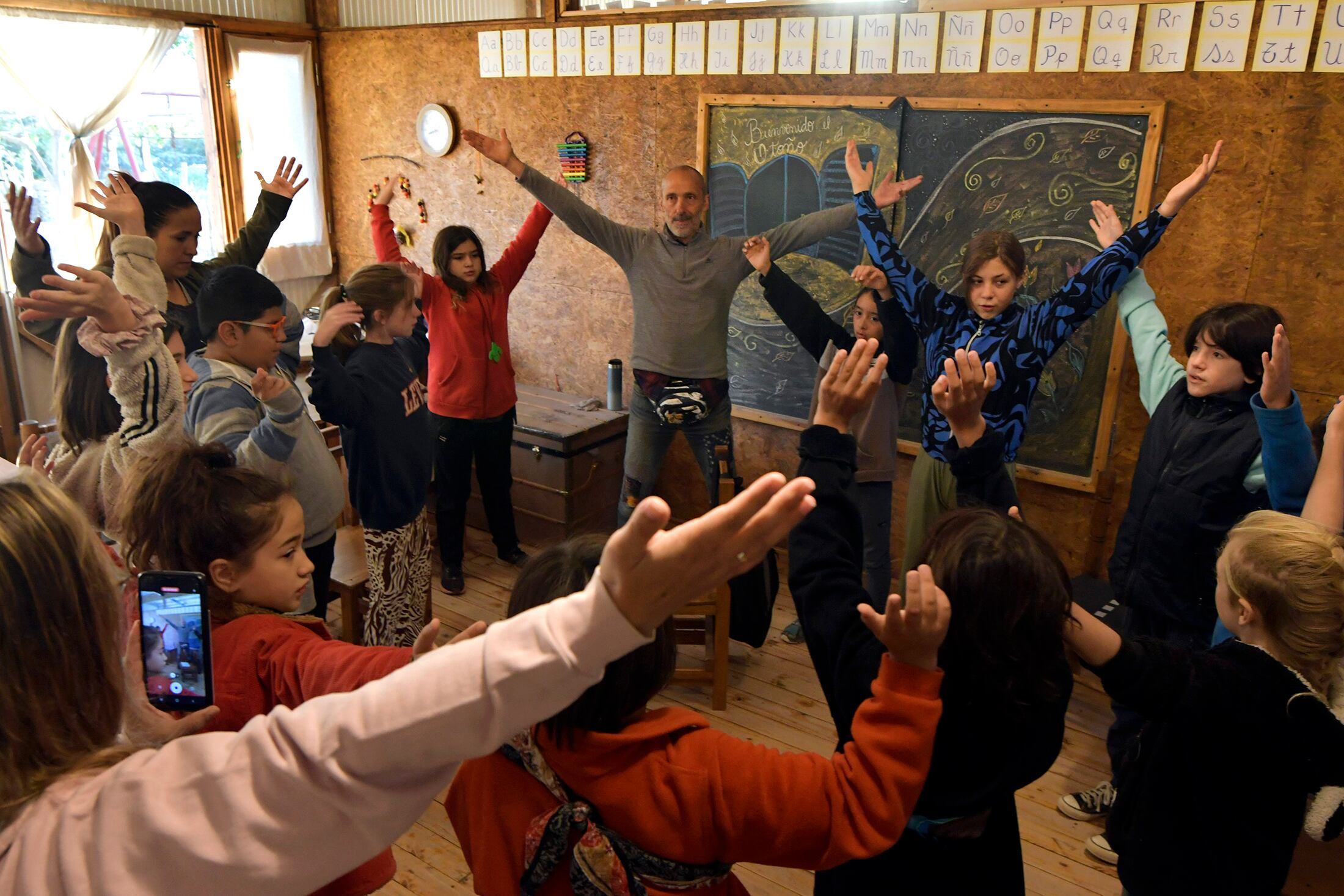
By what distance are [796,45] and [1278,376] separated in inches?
83.1

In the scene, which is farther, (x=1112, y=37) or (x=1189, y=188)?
(x=1112, y=37)

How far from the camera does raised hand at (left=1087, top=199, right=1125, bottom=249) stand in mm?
2574

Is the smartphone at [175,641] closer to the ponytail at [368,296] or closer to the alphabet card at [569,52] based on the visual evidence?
the ponytail at [368,296]

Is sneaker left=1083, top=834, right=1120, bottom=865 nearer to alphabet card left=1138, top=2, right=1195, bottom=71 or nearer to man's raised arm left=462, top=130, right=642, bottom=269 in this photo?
man's raised arm left=462, top=130, right=642, bottom=269

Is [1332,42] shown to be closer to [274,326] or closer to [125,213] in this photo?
[274,326]

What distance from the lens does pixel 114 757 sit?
687 millimetres

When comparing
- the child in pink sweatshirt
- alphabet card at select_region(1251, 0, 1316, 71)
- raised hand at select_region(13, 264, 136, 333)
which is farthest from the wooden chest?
the child in pink sweatshirt

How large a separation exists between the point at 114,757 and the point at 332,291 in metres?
1.92

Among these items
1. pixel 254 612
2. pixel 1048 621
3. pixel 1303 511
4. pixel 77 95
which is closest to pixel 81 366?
pixel 254 612

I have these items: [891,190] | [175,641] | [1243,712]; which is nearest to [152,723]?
[175,641]

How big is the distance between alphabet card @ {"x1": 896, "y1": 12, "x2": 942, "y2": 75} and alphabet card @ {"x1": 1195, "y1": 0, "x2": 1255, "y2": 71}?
77cm

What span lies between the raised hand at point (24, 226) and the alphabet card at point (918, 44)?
8.59ft

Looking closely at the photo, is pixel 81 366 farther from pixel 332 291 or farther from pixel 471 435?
pixel 471 435

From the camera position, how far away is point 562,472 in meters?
3.62
